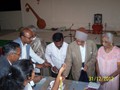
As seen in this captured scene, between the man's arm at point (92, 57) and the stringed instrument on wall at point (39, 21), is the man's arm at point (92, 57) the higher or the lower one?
the lower one

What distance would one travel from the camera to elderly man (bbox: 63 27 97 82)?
10.1 ft

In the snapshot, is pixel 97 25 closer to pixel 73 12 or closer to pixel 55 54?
pixel 73 12

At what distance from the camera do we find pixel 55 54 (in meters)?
3.52

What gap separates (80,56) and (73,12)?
4015 millimetres

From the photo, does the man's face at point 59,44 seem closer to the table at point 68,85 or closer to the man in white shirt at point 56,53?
the man in white shirt at point 56,53

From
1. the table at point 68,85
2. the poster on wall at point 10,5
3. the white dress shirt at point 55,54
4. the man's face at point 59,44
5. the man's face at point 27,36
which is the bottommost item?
the table at point 68,85

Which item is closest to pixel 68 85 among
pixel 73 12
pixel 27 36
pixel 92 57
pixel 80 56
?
pixel 80 56

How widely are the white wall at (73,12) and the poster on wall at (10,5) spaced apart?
0.94 feet

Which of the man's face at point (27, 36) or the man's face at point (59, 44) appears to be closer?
the man's face at point (27, 36)

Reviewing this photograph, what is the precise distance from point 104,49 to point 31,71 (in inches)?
60.1

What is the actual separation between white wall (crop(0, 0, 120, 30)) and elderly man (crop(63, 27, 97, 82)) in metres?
3.68

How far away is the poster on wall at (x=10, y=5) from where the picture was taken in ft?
25.1

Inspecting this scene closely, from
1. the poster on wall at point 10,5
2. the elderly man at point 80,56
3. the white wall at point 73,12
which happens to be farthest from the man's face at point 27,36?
the poster on wall at point 10,5

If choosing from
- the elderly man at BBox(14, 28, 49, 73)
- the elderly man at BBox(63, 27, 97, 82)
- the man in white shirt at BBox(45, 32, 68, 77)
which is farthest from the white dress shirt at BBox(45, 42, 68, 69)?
the elderly man at BBox(63, 27, 97, 82)
